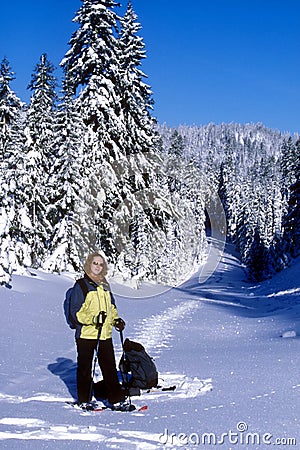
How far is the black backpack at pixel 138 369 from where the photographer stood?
265 inches

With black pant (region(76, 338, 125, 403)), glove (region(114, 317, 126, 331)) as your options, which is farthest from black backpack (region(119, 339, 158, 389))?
glove (region(114, 317, 126, 331))

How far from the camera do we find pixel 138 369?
6812 millimetres

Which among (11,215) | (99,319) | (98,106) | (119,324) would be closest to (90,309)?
(99,319)

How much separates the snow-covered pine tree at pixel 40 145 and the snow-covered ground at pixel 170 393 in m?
13.5

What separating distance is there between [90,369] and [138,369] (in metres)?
0.83

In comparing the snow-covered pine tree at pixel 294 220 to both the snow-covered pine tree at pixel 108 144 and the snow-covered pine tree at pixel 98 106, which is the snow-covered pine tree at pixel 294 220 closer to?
the snow-covered pine tree at pixel 108 144

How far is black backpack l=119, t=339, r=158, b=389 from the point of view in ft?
22.1

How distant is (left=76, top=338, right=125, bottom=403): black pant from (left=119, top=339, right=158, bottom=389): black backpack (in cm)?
37

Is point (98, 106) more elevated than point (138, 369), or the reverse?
point (98, 106)

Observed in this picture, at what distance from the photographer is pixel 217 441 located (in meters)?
4.36

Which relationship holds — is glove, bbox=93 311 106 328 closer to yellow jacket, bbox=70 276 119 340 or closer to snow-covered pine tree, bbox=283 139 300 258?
yellow jacket, bbox=70 276 119 340

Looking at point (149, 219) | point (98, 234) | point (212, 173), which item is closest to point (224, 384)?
point (98, 234)

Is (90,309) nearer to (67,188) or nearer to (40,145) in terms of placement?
(67,188)

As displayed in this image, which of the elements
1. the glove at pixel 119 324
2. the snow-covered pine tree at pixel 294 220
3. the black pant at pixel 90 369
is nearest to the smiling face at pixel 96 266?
the glove at pixel 119 324
